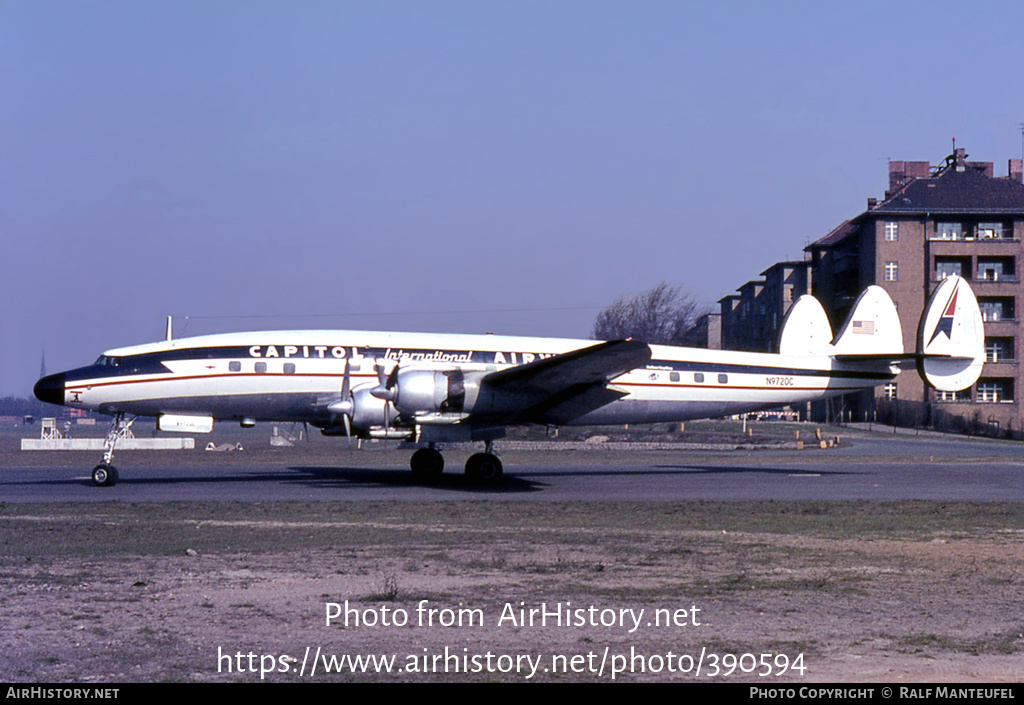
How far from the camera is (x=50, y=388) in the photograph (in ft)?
70.9

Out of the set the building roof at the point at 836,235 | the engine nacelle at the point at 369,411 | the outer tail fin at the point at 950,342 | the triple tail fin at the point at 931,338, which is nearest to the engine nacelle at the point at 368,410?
the engine nacelle at the point at 369,411

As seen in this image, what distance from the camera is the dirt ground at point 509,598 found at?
6.62m

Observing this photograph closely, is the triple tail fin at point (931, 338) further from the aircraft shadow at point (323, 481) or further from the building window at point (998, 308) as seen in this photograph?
the building window at point (998, 308)

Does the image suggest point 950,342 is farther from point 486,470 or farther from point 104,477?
point 104,477

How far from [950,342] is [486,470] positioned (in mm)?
13747

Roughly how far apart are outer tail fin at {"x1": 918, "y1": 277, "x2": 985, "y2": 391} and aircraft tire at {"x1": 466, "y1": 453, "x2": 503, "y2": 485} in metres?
12.5

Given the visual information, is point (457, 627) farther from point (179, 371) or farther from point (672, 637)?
point (179, 371)

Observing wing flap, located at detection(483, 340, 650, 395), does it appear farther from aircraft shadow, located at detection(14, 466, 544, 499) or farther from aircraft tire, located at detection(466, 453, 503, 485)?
aircraft shadow, located at detection(14, 466, 544, 499)

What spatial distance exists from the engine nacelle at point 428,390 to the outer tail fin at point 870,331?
37.5ft

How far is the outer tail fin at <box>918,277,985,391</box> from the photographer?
26.9 m

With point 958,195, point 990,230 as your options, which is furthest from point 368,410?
point 990,230

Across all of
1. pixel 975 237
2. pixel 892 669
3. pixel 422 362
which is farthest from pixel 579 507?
pixel 975 237
